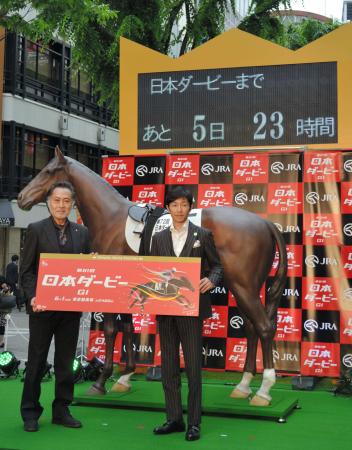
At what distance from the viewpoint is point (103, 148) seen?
101 feet

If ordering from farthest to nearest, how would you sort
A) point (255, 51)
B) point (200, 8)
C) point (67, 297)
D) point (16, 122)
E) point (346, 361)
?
point (16, 122)
point (200, 8)
point (255, 51)
point (346, 361)
point (67, 297)

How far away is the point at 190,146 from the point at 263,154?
98 centimetres

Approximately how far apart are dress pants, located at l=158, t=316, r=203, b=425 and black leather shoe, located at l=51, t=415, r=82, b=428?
0.81m

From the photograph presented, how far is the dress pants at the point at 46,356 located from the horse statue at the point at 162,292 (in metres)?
0.61

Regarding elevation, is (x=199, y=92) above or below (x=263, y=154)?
above

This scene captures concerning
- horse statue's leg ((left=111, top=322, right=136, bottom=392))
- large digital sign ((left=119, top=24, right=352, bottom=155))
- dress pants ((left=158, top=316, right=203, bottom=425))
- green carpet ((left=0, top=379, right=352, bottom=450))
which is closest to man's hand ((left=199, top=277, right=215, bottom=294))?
dress pants ((left=158, top=316, right=203, bottom=425))

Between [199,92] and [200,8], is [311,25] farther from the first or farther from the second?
[199,92]

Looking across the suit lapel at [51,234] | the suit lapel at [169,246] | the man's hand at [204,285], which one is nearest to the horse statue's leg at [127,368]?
the suit lapel at [51,234]

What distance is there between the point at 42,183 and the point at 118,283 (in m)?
2.16

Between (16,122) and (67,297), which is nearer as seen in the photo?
(67,297)

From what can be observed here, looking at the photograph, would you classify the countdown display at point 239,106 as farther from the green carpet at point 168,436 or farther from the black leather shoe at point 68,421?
the black leather shoe at point 68,421

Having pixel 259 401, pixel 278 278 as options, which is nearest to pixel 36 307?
pixel 259 401

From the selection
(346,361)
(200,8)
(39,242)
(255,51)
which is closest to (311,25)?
(200,8)

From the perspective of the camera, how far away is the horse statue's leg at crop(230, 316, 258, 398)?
6820mm
